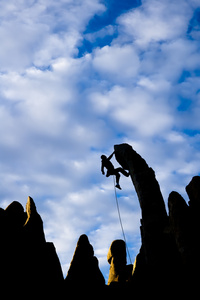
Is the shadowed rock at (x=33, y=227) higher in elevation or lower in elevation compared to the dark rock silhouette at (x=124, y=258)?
higher

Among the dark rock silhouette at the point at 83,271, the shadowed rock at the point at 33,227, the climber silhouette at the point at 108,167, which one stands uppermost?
the climber silhouette at the point at 108,167

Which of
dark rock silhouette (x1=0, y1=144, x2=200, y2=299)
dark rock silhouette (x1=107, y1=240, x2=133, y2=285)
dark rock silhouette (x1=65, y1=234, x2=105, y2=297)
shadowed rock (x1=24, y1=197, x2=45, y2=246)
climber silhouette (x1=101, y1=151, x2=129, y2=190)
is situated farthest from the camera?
climber silhouette (x1=101, y1=151, x2=129, y2=190)

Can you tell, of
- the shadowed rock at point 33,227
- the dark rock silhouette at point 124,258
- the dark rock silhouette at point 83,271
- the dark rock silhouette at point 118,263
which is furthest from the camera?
the dark rock silhouette at point 118,263

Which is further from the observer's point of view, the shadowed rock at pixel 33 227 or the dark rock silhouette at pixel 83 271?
the shadowed rock at pixel 33 227

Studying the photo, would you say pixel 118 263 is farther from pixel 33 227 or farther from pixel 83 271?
pixel 33 227

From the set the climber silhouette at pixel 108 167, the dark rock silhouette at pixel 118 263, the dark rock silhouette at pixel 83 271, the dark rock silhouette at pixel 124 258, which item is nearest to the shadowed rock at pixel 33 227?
the dark rock silhouette at pixel 124 258

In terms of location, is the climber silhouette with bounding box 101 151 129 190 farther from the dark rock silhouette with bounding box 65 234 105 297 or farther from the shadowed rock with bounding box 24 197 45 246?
the shadowed rock with bounding box 24 197 45 246

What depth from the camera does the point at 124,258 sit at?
25.9 metres

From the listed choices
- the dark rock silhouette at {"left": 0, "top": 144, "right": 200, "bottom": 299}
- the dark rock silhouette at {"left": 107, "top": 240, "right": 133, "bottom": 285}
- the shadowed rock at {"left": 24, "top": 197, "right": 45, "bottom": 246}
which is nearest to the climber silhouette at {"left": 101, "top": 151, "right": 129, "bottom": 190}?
the dark rock silhouette at {"left": 0, "top": 144, "right": 200, "bottom": 299}

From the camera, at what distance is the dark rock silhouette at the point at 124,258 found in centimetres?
1571

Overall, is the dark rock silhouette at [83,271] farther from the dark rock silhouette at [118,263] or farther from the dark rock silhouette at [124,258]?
the dark rock silhouette at [118,263]

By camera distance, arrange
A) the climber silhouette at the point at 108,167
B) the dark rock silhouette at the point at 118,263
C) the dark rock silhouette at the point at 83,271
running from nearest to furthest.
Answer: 1. the dark rock silhouette at the point at 83,271
2. the dark rock silhouette at the point at 118,263
3. the climber silhouette at the point at 108,167

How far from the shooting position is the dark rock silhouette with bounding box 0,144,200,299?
15711mm

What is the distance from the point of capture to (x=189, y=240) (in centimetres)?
1520
